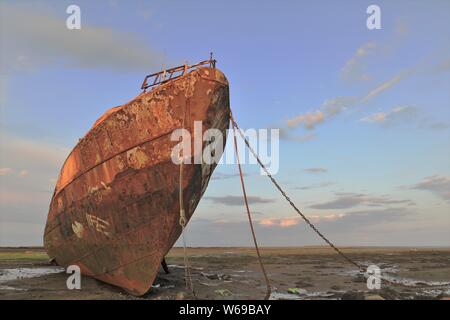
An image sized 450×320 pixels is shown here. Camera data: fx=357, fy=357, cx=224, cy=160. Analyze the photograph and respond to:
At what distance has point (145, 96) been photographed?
30.1 feet

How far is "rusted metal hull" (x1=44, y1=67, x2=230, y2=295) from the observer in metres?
8.99

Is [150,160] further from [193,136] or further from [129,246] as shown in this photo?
[129,246]

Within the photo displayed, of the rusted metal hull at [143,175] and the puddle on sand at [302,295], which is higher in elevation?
the rusted metal hull at [143,175]

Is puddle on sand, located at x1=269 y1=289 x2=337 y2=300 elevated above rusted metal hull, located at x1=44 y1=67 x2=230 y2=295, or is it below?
below

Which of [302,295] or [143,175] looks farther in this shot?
[302,295]

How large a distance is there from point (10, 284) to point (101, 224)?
216 inches

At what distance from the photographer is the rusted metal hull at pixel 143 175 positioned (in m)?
8.99

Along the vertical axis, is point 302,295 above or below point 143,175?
below

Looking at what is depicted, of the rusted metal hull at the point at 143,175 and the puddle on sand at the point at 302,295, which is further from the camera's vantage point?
Result: the puddle on sand at the point at 302,295

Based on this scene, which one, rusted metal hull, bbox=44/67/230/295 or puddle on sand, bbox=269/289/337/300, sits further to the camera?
puddle on sand, bbox=269/289/337/300

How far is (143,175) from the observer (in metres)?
9.20
